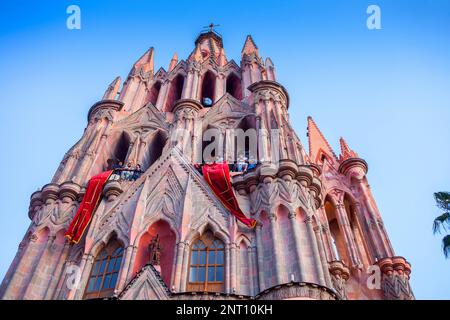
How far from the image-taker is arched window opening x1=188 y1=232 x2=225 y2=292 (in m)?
17.0

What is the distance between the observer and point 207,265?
702 inches

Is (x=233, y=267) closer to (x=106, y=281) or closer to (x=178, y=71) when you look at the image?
(x=106, y=281)

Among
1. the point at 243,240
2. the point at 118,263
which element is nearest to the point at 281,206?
the point at 243,240

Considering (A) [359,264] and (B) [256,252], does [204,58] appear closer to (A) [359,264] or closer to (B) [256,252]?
(A) [359,264]

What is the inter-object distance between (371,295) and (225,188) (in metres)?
8.69

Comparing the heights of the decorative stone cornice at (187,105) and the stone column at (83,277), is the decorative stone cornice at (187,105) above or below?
above

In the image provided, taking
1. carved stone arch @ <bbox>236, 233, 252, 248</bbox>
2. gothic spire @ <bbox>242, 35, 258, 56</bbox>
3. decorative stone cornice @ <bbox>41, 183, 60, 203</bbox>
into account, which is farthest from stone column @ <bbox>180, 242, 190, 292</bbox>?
gothic spire @ <bbox>242, 35, 258, 56</bbox>

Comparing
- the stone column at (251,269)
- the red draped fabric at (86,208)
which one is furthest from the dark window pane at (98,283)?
the stone column at (251,269)

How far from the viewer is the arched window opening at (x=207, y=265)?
17.0 meters

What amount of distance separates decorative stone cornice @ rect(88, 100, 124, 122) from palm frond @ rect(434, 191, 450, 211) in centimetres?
1950

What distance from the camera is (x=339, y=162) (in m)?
30.0

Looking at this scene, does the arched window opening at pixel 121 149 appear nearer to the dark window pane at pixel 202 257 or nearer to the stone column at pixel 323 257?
the dark window pane at pixel 202 257

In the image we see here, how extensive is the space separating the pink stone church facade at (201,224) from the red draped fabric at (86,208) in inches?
14.6

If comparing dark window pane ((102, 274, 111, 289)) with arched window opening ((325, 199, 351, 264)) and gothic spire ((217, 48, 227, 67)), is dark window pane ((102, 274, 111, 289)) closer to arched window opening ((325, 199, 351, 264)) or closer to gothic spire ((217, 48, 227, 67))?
arched window opening ((325, 199, 351, 264))
